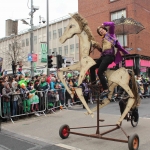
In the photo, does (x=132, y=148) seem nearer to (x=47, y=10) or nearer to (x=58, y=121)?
(x=58, y=121)

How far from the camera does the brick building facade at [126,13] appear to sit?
92.8 ft

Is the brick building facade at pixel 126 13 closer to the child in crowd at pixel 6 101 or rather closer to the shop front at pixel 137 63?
the shop front at pixel 137 63

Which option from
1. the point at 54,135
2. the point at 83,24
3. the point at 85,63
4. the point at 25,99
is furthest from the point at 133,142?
the point at 25,99

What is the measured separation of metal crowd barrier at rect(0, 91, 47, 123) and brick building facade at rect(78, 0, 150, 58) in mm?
16951

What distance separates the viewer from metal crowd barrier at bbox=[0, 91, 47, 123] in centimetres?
900

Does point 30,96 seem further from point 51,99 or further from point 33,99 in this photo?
point 51,99

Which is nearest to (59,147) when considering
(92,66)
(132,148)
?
(132,148)

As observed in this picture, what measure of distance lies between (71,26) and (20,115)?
198 inches

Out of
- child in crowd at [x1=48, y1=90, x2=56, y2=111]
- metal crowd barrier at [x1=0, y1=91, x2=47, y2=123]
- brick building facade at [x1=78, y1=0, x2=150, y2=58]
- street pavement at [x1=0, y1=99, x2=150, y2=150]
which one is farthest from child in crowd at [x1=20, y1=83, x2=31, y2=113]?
brick building facade at [x1=78, y1=0, x2=150, y2=58]

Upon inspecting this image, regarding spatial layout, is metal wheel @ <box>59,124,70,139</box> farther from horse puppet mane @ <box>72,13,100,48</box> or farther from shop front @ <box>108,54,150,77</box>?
shop front @ <box>108,54,150,77</box>

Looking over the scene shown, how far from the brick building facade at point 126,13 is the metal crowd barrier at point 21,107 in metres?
17.0

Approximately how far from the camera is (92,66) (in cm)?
598

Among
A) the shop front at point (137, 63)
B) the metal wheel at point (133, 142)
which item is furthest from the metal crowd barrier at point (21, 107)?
the shop front at point (137, 63)

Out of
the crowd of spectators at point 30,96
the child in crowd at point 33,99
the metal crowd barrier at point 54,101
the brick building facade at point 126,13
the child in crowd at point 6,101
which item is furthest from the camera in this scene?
the brick building facade at point 126,13
